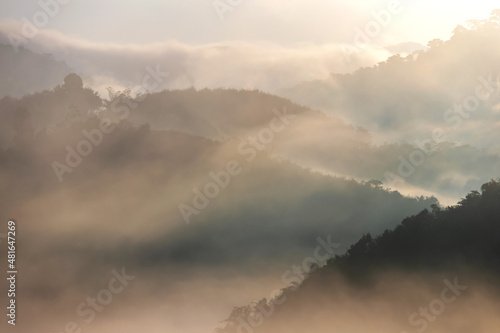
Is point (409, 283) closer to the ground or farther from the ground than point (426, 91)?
closer to the ground

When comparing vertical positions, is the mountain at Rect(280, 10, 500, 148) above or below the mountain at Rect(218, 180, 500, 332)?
above

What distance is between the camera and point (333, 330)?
11766 millimetres

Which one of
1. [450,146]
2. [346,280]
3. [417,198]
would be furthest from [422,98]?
[346,280]

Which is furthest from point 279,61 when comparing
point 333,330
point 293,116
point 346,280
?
point 333,330

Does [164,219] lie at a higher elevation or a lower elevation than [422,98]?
lower

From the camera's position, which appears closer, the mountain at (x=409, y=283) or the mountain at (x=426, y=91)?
the mountain at (x=409, y=283)

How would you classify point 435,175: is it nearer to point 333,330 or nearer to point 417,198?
point 417,198

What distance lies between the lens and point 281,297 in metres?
12.0

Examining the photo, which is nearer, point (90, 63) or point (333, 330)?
point (333, 330)

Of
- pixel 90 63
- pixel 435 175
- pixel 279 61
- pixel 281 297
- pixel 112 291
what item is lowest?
pixel 281 297

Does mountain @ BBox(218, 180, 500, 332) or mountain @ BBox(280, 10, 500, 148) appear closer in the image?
mountain @ BBox(218, 180, 500, 332)

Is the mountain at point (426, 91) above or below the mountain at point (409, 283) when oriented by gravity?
above

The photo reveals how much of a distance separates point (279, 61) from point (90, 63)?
3907 millimetres

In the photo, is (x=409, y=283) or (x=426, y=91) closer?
(x=409, y=283)
